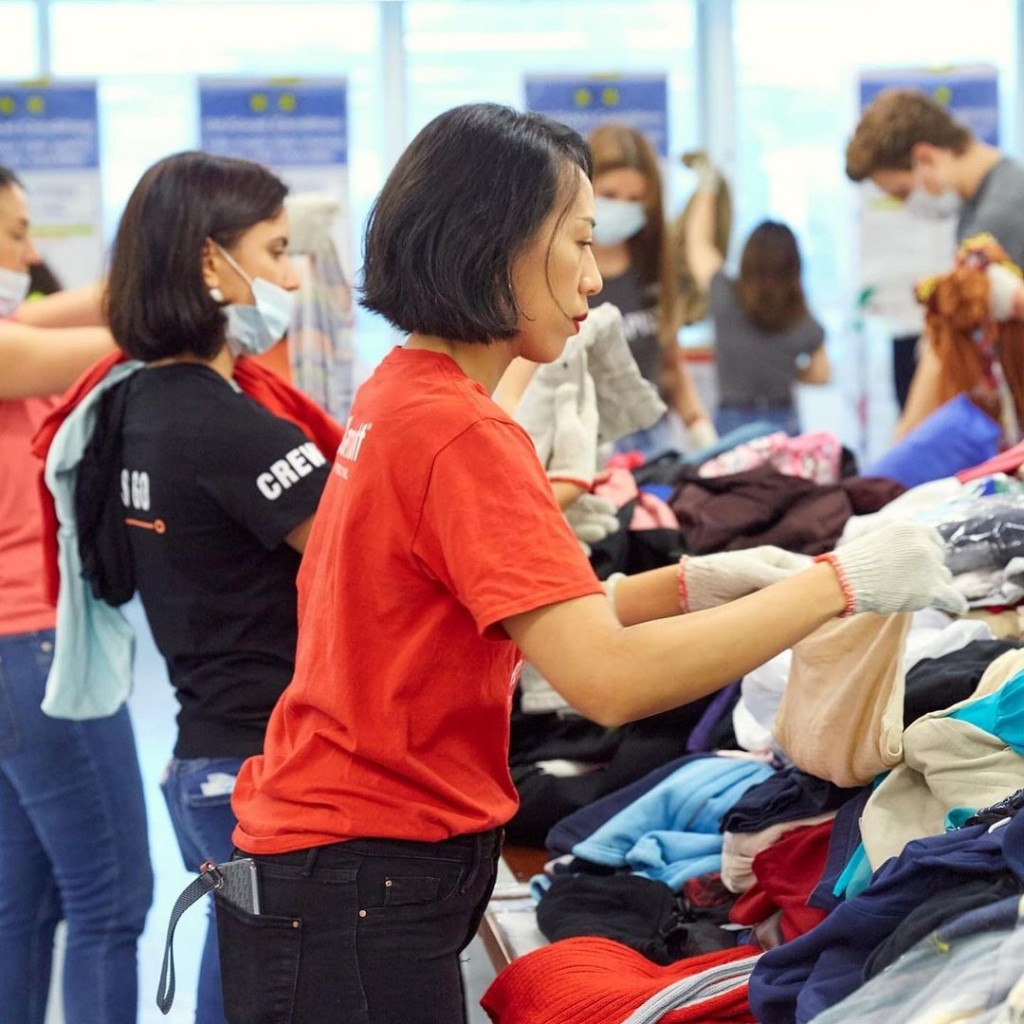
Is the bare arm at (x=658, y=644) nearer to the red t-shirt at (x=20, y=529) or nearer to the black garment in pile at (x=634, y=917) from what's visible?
the black garment in pile at (x=634, y=917)

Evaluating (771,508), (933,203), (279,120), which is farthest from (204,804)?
(279,120)

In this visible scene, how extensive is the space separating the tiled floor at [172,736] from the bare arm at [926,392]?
5.24 feet

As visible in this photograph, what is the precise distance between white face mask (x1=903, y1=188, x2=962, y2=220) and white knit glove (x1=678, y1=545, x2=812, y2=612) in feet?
8.46

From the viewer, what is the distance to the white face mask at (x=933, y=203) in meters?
4.01

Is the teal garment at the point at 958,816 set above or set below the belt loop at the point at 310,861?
below

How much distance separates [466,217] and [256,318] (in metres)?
0.76

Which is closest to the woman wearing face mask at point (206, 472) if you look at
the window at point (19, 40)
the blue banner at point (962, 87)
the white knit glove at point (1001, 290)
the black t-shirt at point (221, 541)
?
the black t-shirt at point (221, 541)

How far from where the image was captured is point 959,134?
3.96 metres

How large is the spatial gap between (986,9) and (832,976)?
8.47m

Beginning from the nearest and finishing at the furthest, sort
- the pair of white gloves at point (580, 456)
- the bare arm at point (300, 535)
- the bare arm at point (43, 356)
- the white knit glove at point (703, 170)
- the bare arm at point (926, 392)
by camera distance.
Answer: the bare arm at point (300, 535)
the bare arm at point (43, 356)
the pair of white gloves at point (580, 456)
the bare arm at point (926, 392)
the white knit glove at point (703, 170)

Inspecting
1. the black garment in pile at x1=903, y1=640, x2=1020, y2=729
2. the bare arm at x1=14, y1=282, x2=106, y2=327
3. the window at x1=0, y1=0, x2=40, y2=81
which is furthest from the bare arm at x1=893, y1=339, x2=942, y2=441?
the window at x1=0, y1=0, x2=40, y2=81

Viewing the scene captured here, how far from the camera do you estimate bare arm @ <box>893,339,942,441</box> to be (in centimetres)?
340

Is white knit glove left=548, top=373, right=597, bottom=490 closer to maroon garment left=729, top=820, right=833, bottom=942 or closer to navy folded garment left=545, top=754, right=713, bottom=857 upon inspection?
navy folded garment left=545, top=754, right=713, bottom=857

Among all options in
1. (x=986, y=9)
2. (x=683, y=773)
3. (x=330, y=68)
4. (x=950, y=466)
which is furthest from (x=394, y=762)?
(x=986, y=9)
